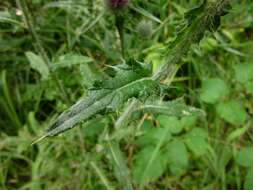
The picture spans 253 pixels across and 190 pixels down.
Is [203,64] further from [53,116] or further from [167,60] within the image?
[167,60]

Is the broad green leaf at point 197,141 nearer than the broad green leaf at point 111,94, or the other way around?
the broad green leaf at point 111,94

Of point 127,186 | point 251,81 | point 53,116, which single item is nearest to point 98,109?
point 127,186

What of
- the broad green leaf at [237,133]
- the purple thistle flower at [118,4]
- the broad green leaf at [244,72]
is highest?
the purple thistle flower at [118,4]

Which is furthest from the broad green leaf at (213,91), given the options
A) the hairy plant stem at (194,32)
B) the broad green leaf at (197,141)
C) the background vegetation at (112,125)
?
the hairy plant stem at (194,32)

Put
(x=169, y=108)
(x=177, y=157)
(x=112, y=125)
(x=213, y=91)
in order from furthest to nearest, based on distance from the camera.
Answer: (x=213, y=91) < (x=177, y=157) < (x=112, y=125) < (x=169, y=108)

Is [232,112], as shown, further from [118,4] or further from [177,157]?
[118,4]

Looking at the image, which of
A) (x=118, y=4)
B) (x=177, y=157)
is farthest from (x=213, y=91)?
(x=118, y=4)

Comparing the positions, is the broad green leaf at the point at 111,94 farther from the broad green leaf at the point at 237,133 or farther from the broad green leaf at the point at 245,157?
the broad green leaf at the point at 237,133
